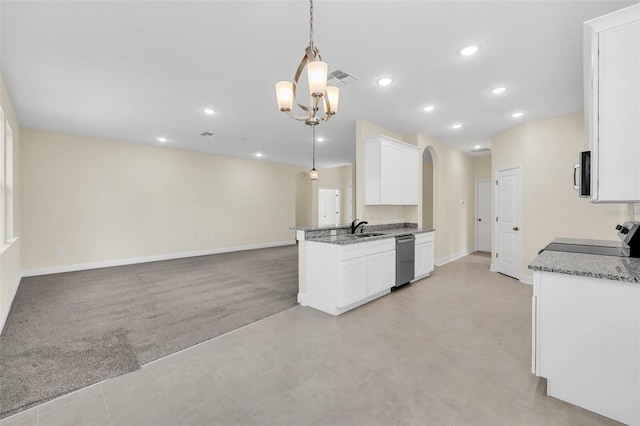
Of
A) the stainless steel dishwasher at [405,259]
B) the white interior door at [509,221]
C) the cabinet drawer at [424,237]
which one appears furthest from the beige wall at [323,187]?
the stainless steel dishwasher at [405,259]

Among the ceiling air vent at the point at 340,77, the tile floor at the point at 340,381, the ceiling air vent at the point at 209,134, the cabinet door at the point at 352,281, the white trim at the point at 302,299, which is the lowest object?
the tile floor at the point at 340,381

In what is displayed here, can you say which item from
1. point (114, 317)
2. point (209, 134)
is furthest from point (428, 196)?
point (114, 317)

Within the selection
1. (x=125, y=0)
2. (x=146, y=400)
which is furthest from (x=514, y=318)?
(x=125, y=0)

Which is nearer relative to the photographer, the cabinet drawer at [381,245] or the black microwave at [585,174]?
the black microwave at [585,174]

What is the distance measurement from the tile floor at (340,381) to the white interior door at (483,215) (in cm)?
518

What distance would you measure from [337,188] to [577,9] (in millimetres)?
9213

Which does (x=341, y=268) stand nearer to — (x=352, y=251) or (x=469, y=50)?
(x=352, y=251)

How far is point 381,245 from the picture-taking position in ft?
13.1

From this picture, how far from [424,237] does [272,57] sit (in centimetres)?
383

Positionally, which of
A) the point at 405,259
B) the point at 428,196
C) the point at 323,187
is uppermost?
the point at 323,187

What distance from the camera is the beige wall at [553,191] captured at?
4281mm

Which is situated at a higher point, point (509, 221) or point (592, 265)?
point (509, 221)

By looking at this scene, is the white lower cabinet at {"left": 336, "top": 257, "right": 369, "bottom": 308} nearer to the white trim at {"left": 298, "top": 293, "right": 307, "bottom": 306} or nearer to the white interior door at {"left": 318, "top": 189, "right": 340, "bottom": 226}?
the white trim at {"left": 298, "top": 293, "right": 307, "bottom": 306}

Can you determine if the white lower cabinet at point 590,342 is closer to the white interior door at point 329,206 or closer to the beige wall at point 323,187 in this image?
the beige wall at point 323,187
